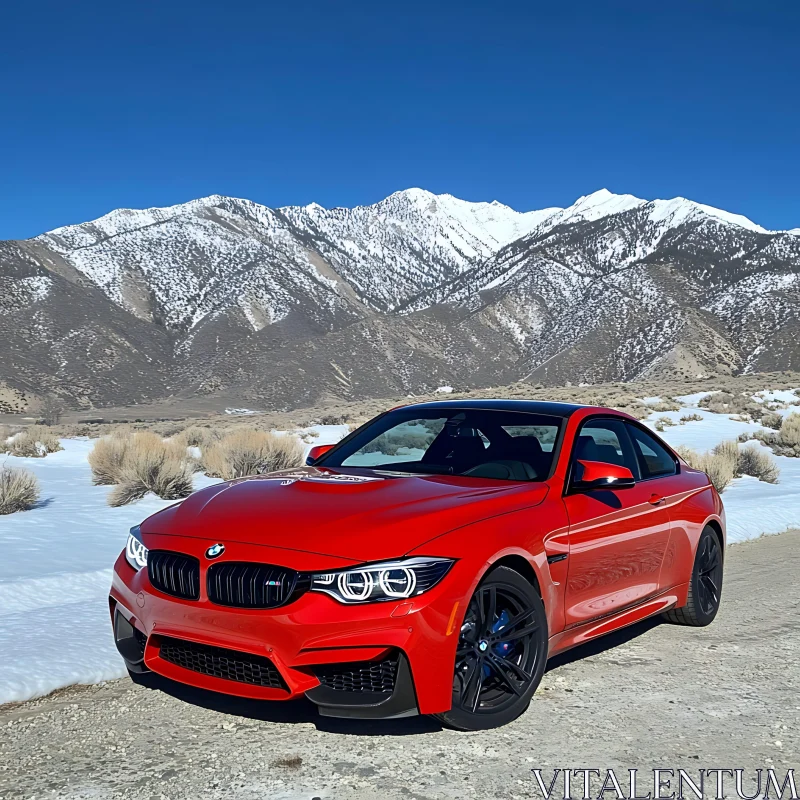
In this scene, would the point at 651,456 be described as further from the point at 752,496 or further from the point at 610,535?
the point at 752,496

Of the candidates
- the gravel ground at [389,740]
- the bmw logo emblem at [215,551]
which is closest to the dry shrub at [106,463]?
the gravel ground at [389,740]

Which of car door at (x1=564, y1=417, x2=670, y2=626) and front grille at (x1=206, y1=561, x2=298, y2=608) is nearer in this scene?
front grille at (x1=206, y1=561, x2=298, y2=608)

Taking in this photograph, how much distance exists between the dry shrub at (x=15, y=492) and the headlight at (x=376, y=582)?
7601 millimetres

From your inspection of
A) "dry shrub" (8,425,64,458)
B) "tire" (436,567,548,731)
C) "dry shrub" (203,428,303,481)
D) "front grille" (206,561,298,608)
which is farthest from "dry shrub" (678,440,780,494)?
"dry shrub" (8,425,64,458)

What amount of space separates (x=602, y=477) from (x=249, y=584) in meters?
1.98

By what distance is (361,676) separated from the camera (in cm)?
370

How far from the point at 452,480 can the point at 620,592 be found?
117 centimetres

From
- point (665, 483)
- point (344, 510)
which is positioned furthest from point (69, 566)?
point (665, 483)

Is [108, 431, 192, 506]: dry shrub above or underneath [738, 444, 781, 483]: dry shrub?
above

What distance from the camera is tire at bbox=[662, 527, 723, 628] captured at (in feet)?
19.6

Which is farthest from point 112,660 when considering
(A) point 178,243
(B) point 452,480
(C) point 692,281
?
(A) point 178,243

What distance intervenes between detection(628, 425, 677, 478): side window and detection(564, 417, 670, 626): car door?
0.07 meters

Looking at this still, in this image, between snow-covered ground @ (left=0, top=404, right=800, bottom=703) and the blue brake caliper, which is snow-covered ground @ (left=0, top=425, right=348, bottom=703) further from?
the blue brake caliper

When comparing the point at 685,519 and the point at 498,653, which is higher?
the point at 685,519
